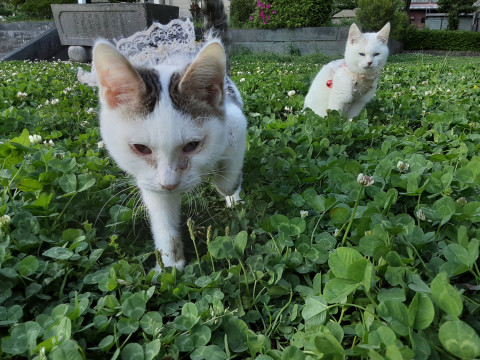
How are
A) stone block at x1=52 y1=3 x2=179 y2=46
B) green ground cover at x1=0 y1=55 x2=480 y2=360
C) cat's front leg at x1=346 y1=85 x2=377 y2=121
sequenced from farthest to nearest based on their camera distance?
stone block at x1=52 y1=3 x2=179 y2=46 → cat's front leg at x1=346 y1=85 x2=377 y2=121 → green ground cover at x1=0 y1=55 x2=480 y2=360

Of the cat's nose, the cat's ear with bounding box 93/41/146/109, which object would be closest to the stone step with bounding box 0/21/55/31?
the cat's ear with bounding box 93/41/146/109

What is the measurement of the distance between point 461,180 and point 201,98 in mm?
1334

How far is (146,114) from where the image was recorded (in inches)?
61.9

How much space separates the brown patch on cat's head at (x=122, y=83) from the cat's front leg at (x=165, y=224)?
402 millimetres

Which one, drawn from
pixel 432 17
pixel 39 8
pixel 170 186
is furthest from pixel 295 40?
pixel 432 17

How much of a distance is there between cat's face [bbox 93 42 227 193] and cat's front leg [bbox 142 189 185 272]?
121 mm

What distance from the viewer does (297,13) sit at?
43.1 feet

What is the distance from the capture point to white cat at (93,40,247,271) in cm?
154

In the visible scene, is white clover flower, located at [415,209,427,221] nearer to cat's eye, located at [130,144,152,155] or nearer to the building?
cat's eye, located at [130,144,152,155]

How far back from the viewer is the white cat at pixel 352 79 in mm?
4191

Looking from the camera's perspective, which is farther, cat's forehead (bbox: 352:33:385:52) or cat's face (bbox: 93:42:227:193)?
cat's forehead (bbox: 352:33:385:52)

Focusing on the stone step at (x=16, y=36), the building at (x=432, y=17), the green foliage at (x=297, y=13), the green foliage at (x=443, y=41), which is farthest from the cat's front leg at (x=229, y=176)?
the building at (x=432, y=17)

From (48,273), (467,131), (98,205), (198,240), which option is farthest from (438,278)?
(467,131)

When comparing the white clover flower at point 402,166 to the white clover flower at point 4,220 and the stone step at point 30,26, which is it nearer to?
the white clover flower at point 4,220
